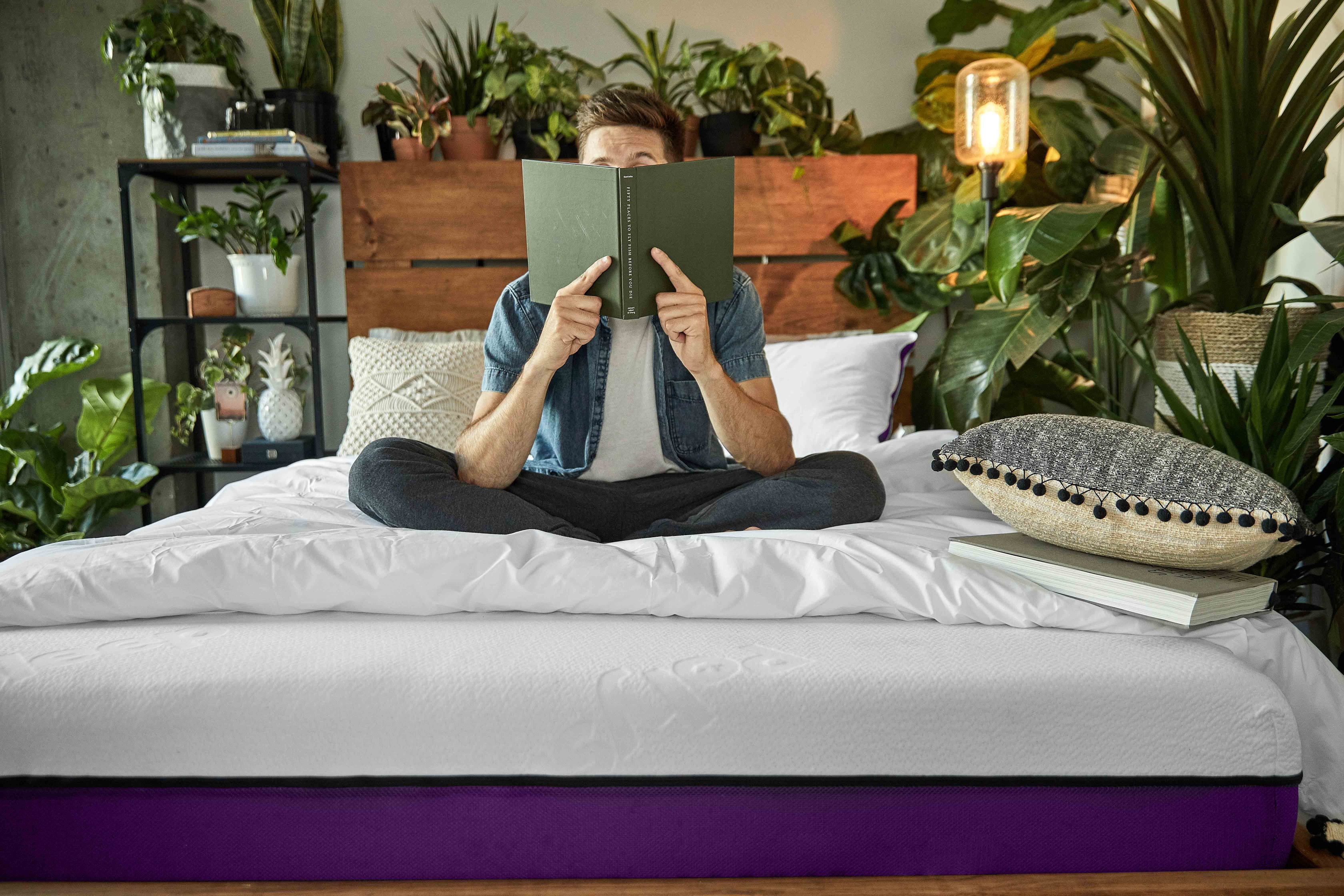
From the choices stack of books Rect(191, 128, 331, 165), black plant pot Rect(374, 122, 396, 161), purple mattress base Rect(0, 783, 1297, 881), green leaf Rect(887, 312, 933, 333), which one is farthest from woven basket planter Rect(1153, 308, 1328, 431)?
stack of books Rect(191, 128, 331, 165)

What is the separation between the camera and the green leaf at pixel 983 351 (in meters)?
2.00

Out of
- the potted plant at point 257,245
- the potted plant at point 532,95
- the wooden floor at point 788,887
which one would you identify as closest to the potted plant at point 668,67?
the potted plant at point 532,95

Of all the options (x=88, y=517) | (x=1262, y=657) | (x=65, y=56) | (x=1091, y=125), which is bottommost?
(x=88, y=517)

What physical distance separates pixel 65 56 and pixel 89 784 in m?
2.62

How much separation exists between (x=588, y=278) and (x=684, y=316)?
5.5 inches

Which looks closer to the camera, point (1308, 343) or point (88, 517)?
point (1308, 343)

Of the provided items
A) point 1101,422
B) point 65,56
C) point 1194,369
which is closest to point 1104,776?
point 1101,422

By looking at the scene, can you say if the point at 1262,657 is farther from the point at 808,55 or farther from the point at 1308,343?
the point at 808,55

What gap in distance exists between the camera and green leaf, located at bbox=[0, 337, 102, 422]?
254 cm

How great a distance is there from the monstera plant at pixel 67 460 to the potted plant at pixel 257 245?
34cm

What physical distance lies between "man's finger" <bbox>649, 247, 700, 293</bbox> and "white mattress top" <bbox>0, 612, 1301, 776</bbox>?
1.85ft

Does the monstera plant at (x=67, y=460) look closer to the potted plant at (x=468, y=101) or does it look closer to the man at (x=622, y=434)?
the potted plant at (x=468, y=101)

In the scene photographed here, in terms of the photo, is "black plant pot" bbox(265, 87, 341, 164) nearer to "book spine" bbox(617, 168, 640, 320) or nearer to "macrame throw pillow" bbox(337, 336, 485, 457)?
"macrame throw pillow" bbox(337, 336, 485, 457)

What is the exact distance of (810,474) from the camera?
4.38 feet
